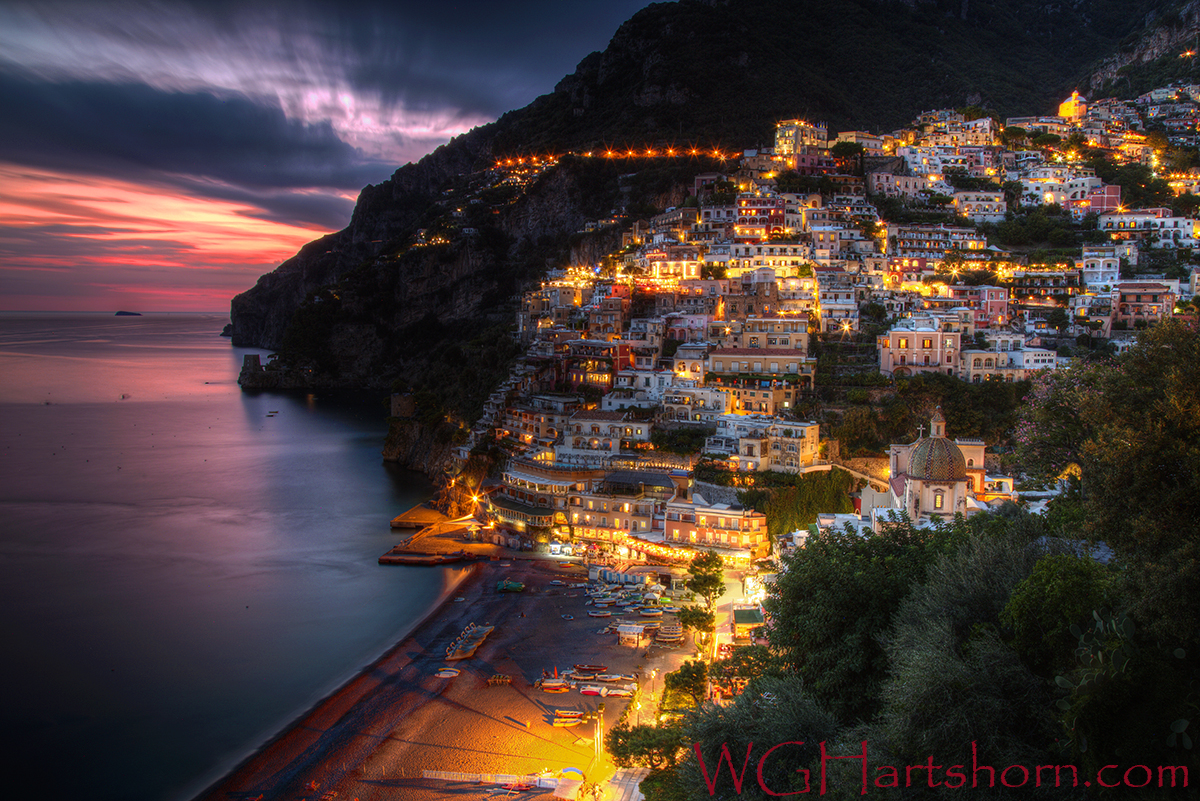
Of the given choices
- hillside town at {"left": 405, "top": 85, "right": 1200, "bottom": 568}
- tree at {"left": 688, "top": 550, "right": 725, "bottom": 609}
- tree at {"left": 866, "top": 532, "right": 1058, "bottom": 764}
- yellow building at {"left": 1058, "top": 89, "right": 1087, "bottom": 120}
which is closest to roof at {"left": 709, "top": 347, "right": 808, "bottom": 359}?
hillside town at {"left": 405, "top": 85, "right": 1200, "bottom": 568}

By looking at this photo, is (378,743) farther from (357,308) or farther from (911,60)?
(911,60)

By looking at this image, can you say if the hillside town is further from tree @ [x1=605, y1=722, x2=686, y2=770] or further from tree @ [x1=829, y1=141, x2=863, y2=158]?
tree @ [x1=605, y1=722, x2=686, y2=770]

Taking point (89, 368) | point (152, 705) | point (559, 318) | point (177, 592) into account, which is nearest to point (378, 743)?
point (152, 705)

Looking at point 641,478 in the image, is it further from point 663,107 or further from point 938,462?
point 663,107

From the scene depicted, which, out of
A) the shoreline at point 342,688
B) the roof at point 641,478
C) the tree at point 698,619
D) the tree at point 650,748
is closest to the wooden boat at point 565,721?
the tree at point 650,748

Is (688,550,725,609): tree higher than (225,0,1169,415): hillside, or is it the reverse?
(225,0,1169,415): hillside
